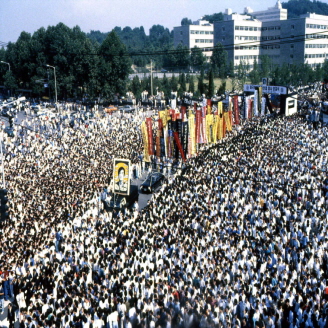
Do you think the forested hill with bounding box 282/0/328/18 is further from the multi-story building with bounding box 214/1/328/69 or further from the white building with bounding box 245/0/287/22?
the multi-story building with bounding box 214/1/328/69

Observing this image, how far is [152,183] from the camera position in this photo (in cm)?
2308

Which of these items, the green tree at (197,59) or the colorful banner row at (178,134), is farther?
the green tree at (197,59)

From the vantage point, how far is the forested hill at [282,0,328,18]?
171 meters

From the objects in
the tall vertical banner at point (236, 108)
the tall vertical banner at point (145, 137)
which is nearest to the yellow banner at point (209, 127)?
the tall vertical banner at point (145, 137)

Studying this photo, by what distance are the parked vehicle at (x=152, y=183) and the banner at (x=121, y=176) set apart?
4.38 meters

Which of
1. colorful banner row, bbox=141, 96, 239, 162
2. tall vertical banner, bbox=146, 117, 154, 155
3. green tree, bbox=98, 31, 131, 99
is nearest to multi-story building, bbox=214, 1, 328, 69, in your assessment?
green tree, bbox=98, 31, 131, 99

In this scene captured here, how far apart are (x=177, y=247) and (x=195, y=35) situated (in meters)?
80.7

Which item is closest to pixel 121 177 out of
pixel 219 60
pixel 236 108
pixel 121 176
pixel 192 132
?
pixel 121 176

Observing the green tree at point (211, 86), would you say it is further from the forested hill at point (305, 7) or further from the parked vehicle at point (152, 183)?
the forested hill at point (305, 7)

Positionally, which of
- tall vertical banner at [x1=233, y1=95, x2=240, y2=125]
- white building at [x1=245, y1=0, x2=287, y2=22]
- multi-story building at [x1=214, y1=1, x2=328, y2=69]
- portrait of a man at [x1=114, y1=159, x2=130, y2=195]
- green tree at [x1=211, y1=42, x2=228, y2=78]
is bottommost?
portrait of a man at [x1=114, y1=159, x2=130, y2=195]

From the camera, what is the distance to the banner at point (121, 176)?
60.1 feet

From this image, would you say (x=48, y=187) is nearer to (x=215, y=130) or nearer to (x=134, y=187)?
(x=134, y=187)

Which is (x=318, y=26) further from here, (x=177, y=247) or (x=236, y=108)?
(x=177, y=247)

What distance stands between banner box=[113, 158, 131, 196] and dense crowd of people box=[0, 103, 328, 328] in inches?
45.8
